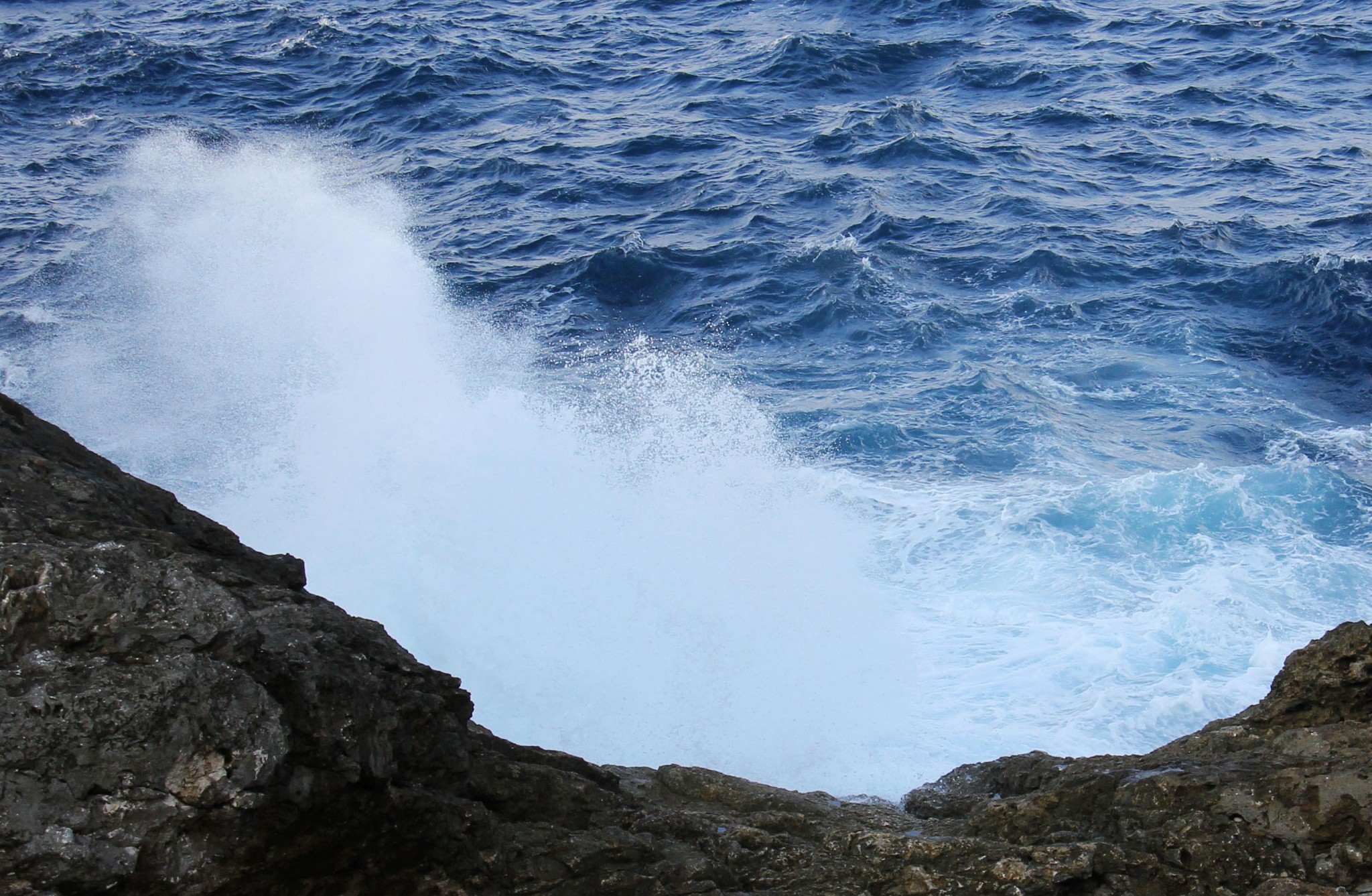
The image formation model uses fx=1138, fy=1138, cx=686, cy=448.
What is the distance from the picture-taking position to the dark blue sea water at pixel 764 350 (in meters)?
10.5

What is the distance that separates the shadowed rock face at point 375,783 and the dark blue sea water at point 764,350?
131 inches

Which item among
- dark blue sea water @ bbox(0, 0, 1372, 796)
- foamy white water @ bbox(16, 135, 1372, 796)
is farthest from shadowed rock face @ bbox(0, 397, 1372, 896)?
dark blue sea water @ bbox(0, 0, 1372, 796)

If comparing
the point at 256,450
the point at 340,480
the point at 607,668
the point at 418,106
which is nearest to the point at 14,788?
the point at 607,668

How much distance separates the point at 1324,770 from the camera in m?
5.21

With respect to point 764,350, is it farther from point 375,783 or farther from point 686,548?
point 375,783

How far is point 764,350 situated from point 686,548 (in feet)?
15.4

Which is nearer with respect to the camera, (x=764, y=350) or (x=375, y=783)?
(x=375, y=783)

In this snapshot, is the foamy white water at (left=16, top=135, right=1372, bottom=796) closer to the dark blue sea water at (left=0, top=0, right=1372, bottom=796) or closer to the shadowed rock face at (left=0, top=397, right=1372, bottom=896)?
the dark blue sea water at (left=0, top=0, right=1372, bottom=796)

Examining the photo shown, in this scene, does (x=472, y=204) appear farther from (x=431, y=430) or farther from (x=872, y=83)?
(x=872, y=83)

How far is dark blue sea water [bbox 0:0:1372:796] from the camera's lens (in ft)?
34.5

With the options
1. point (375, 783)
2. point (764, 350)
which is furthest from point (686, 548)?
point (375, 783)

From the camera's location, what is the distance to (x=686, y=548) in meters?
12.1

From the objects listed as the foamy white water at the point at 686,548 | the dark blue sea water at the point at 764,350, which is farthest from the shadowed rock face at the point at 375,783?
the dark blue sea water at the point at 764,350

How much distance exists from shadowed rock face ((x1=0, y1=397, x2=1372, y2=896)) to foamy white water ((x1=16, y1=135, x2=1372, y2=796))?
3183mm
